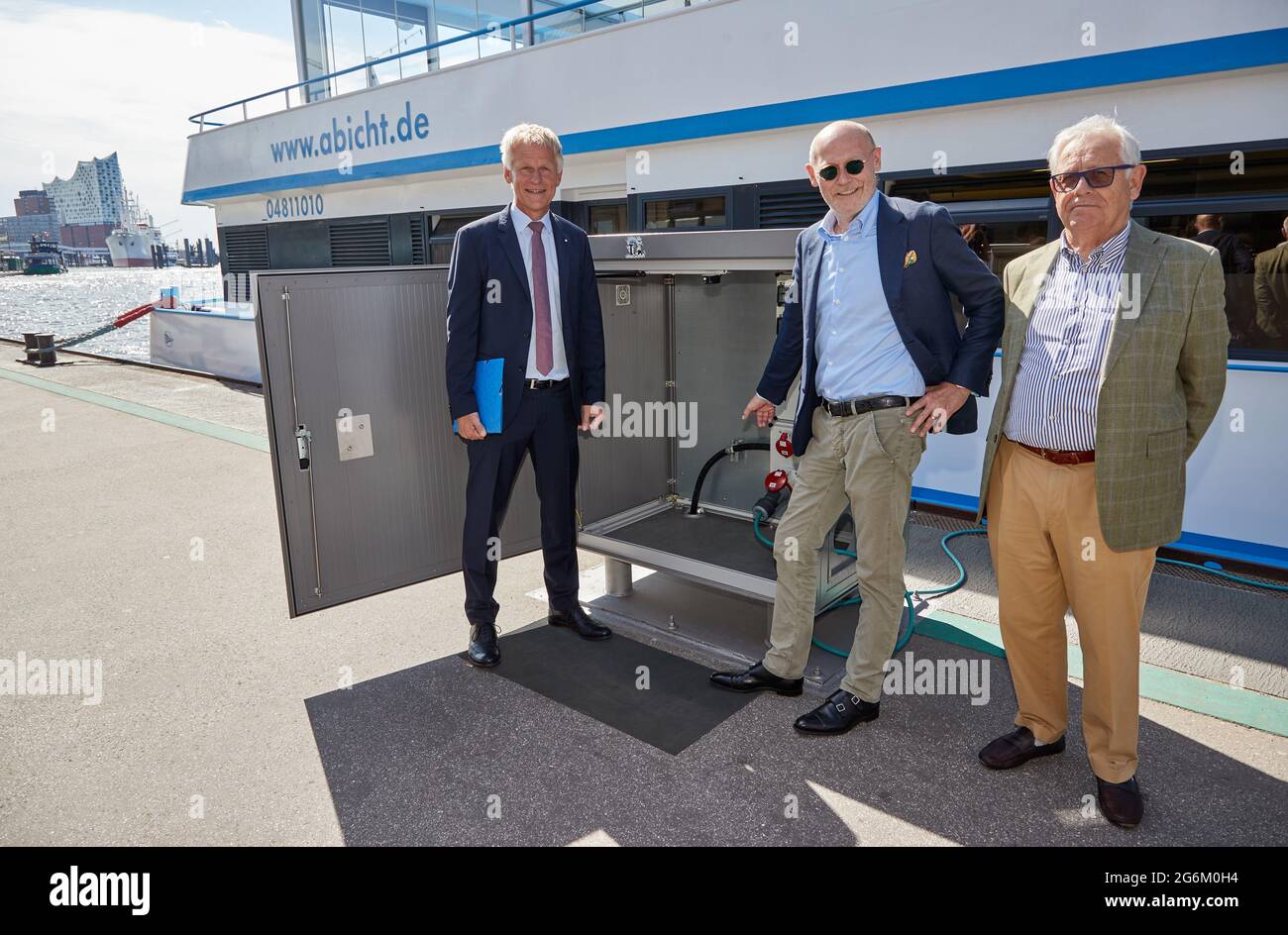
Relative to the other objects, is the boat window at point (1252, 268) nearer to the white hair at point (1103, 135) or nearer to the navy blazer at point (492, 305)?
the white hair at point (1103, 135)

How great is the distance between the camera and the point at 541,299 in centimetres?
350

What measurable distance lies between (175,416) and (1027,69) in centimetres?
884

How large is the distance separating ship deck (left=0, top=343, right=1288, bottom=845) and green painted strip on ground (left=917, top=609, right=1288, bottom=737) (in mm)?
12

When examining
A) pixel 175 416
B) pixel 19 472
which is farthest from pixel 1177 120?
pixel 175 416

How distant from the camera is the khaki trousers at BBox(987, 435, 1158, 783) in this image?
2455mm

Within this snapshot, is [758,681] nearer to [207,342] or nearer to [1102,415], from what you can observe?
[1102,415]

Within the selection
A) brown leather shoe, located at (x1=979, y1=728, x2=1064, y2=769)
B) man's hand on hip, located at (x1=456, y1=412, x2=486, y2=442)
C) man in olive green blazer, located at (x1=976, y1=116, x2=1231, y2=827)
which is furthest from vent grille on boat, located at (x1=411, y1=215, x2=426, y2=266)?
brown leather shoe, located at (x1=979, y1=728, x2=1064, y2=769)

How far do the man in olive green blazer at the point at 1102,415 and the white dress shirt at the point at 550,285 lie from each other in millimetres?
1738

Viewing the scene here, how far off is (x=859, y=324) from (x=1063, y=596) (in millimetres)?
1098

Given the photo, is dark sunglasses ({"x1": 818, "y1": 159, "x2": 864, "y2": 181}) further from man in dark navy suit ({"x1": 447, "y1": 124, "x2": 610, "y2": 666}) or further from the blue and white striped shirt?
Answer: man in dark navy suit ({"x1": 447, "y1": 124, "x2": 610, "y2": 666})

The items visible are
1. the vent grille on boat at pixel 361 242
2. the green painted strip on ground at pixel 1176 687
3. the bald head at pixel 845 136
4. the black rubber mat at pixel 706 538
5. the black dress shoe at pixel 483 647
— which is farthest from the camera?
the vent grille on boat at pixel 361 242

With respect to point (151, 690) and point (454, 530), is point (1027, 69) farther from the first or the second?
point (151, 690)

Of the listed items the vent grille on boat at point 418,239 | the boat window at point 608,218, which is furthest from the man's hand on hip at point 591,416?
the vent grille on boat at point 418,239

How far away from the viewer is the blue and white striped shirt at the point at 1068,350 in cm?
239
